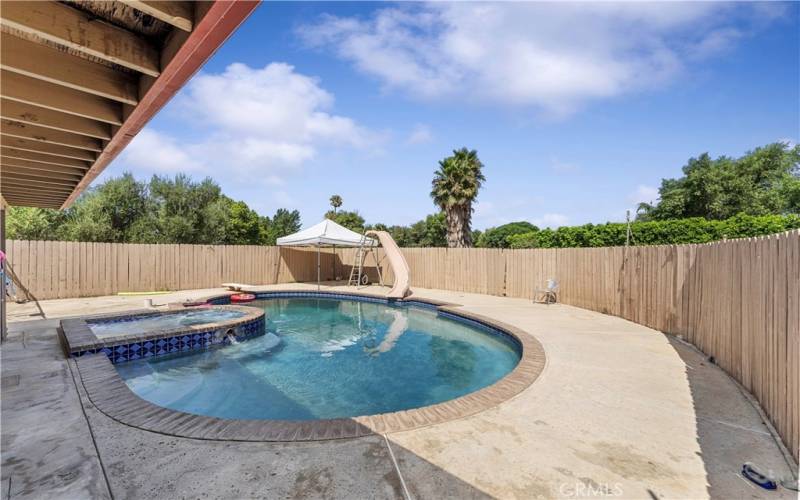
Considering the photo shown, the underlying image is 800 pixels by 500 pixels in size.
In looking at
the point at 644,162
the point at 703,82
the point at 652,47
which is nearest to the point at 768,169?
the point at 644,162

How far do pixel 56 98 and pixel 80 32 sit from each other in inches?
39.0

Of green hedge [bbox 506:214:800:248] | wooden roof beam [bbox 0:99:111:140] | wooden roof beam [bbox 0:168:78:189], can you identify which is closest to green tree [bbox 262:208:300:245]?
green hedge [bbox 506:214:800:248]

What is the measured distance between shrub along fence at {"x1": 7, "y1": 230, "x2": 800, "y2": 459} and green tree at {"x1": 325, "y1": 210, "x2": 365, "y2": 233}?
80.3 ft

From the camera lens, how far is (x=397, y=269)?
12.2 metres

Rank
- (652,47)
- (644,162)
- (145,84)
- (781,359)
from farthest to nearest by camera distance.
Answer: (644,162), (652,47), (781,359), (145,84)

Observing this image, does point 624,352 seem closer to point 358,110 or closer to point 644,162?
point 358,110

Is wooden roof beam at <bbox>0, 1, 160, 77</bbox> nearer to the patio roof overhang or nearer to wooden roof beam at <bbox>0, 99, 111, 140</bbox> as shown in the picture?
the patio roof overhang

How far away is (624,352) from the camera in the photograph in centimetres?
493

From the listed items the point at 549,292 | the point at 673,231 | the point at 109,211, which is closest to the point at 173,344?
the point at 549,292

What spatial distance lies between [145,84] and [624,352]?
5978mm

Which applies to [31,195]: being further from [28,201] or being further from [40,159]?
[40,159]

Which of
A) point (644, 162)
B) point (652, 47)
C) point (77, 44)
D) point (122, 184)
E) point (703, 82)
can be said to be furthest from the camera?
point (122, 184)

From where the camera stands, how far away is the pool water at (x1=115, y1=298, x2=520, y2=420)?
4.20 m

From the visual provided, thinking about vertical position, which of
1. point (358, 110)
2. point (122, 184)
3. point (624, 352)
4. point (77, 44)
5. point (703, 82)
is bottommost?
point (624, 352)
